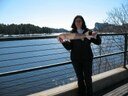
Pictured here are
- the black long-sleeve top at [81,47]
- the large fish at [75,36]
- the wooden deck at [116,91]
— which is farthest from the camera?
the wooden deck at [116,91]

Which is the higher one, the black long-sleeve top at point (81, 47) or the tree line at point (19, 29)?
the tree line at point (19, 29)

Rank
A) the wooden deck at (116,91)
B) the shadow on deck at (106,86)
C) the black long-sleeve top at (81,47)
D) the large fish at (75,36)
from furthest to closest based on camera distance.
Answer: the wooden deck at (116,91) → the shadow on deck at (106,86) → the black long-sleeve top at (81,47) → the large fish at (75,36)

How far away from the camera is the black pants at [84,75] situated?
212 inches

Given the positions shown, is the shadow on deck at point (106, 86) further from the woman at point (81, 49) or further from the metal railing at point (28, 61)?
the woman at point (81, 49)

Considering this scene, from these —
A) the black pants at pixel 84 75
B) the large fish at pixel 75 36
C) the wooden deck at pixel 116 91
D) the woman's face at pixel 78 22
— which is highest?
the woman's face at pixel 78 22

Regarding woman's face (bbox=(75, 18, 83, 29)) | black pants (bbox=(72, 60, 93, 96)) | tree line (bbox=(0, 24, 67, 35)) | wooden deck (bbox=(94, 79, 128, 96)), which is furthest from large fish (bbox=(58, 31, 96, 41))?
wooden deck (bbox=(94, 79, 128, 96))

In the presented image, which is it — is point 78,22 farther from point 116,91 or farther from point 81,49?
point 116,91

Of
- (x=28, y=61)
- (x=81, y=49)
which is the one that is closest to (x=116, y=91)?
(x=81, y=49)

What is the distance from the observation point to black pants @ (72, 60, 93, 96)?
5379 millimetres

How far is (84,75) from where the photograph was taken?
5.48m

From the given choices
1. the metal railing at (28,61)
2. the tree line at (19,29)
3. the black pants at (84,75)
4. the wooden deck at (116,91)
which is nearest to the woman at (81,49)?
the black pants at (84,75)

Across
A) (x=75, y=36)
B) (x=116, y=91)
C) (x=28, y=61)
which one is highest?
(x=75, y=36)

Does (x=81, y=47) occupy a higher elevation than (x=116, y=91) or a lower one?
higher

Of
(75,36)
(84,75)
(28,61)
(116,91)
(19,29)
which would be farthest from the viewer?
(116,91)
